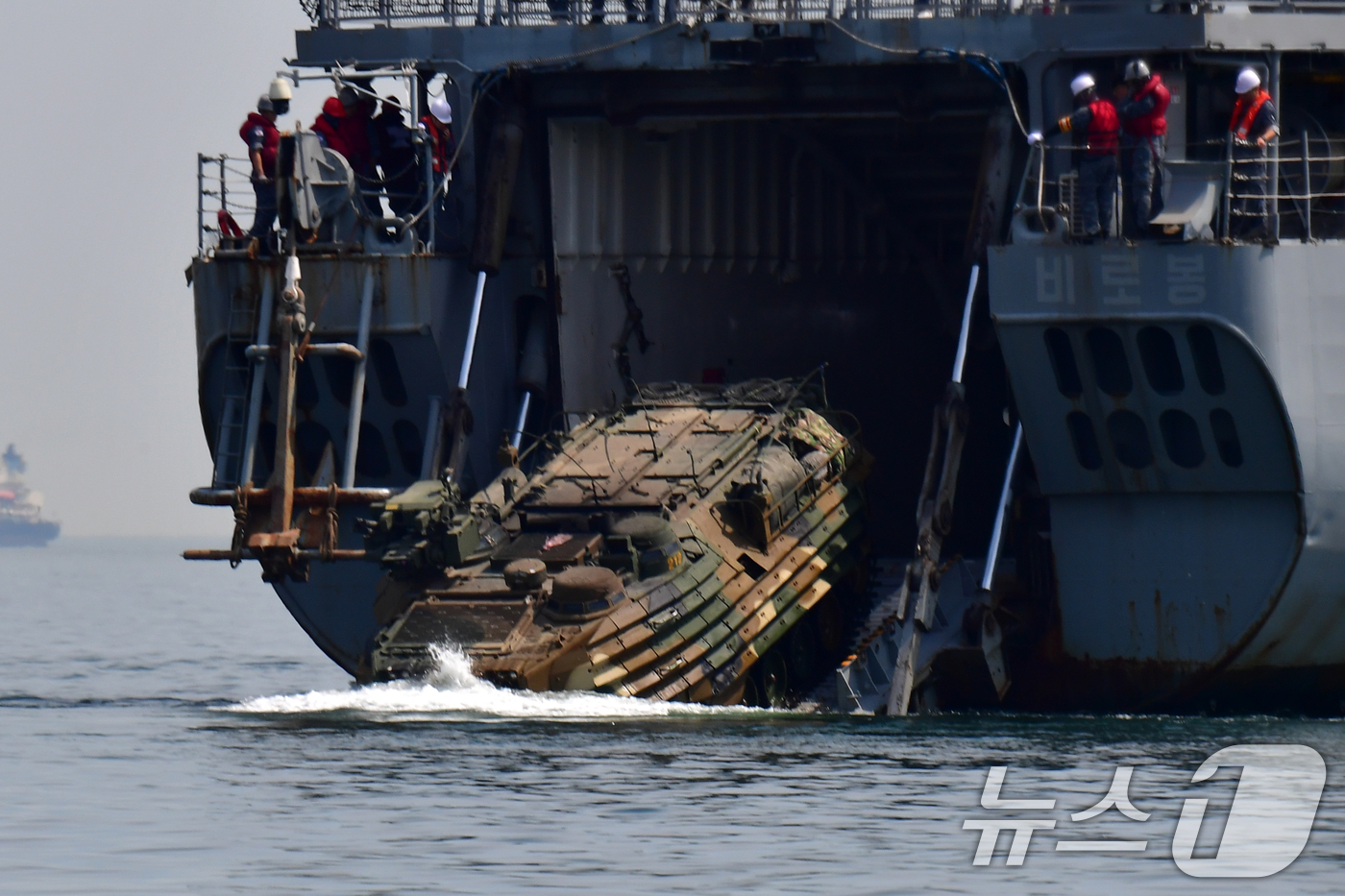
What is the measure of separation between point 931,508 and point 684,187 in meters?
6.83

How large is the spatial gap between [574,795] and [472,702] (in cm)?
359

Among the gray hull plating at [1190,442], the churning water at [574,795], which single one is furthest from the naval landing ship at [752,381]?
the churning water at [574,795]

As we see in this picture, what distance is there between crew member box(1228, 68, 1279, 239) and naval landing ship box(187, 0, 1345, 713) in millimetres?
142

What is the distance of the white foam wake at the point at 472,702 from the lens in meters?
24.1

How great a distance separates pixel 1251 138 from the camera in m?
27.2

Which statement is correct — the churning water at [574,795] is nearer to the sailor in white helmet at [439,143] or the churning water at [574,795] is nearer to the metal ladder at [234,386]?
the metal ladder at [234,386]

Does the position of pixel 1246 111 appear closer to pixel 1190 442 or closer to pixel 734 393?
pixel 1190 442

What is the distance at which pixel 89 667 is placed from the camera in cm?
3816

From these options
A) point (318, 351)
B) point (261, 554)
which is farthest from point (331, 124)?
point (261, 554)

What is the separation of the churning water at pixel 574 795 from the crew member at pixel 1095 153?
492 centimetres

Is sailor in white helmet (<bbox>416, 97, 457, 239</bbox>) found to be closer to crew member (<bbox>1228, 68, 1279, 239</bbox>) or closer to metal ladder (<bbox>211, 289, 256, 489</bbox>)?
metal ladder (<bbox>211, 289, 256, 489</bbox>)

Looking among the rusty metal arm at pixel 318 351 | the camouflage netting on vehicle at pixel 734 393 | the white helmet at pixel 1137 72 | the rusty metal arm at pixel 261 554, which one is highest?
the white helmet at pixel 1137 72

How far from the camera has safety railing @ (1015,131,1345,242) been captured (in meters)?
26.5

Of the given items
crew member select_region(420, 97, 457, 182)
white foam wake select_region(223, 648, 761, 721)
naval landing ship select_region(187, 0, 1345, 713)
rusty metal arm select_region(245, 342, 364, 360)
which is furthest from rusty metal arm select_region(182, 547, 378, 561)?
crew member select_region(420, 97, 457, 182)
